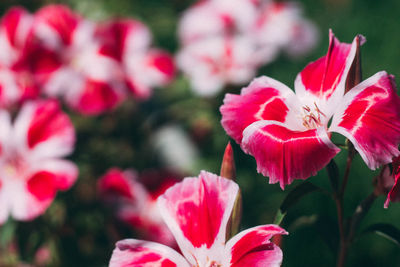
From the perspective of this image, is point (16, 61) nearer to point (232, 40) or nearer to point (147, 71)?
point (147, 71)

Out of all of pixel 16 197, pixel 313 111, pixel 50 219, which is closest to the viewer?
pixel 313 111

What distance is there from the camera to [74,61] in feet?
6.18

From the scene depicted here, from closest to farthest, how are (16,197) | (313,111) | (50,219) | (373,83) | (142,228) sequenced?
(373,83) < (313,111) < (16,197) < (142,228) < (50,219)

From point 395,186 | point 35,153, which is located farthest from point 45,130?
point 395,186

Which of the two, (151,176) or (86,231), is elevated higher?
(151,176)

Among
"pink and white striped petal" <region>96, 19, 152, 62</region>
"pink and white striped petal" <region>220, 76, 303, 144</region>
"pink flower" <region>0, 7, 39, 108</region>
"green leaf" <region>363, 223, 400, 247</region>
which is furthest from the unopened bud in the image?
"pink and white striped petal" <region>96, 19, 152, 62</region>

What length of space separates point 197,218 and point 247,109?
0.59 ft

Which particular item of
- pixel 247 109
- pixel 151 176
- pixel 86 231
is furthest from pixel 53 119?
pixel 247 109

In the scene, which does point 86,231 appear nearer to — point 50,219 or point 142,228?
point 50,219

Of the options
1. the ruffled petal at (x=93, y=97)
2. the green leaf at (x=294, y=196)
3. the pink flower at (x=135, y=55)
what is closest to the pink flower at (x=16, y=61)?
the ruffled petal at (x=93, y=97)

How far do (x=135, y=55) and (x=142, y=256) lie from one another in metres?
1.29

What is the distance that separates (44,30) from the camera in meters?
1.78

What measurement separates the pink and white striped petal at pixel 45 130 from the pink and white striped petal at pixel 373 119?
826 millimetres

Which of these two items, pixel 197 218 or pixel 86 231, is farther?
pixel 86 231
